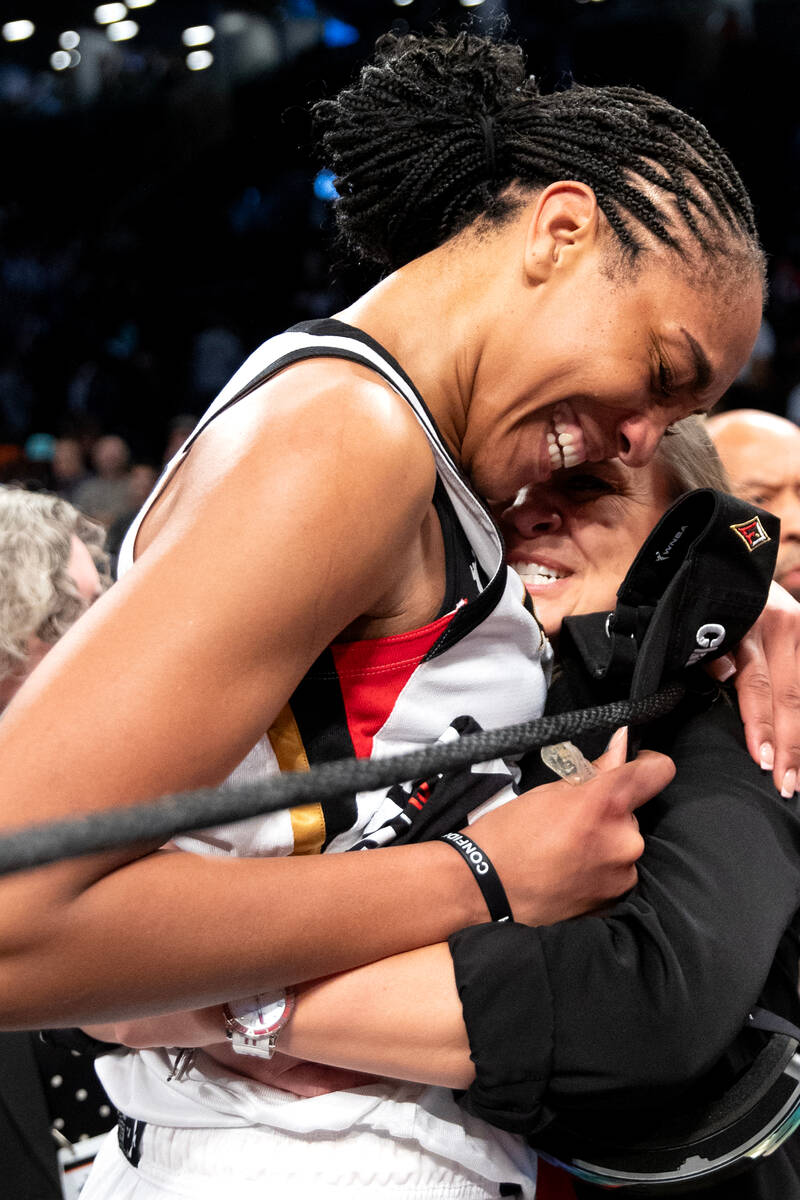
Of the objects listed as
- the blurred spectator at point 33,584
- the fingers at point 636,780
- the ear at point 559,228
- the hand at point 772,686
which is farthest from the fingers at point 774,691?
the blurred spectator at point 33,584

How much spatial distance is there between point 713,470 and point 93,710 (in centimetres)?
103

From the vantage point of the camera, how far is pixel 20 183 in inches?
310

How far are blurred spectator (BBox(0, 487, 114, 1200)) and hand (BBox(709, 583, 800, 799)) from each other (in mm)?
957

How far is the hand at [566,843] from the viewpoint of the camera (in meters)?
0.93

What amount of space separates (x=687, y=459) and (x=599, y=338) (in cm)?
44

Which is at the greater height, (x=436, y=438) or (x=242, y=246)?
(x=436, y=438)

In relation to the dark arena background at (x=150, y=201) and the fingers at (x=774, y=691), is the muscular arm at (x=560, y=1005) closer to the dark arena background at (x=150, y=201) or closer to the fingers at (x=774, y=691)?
the fingers at (x=774, y=691)

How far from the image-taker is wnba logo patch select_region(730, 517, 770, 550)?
1044 millimetres

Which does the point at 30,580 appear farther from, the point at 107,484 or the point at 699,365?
the point at 107,484

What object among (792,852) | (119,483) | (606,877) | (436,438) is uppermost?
(436,438)

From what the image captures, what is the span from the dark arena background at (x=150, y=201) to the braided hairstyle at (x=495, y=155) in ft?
20.2

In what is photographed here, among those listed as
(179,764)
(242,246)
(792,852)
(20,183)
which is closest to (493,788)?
(792,852)

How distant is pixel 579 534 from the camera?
1345 mm

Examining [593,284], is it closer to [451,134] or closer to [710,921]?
[451,134]
